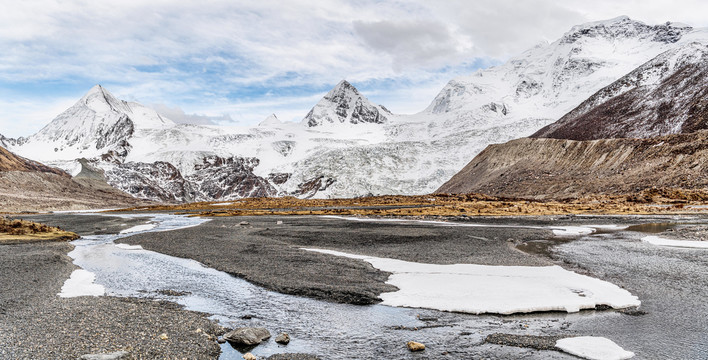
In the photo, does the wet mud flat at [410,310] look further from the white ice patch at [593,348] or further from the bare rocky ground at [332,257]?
the white ice patch at [593,348]

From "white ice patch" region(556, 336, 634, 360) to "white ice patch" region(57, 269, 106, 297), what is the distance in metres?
16.8

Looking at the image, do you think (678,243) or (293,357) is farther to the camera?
(678,243)

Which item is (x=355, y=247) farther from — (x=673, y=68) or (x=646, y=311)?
(x=673, y=68)

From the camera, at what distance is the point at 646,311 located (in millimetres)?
14117

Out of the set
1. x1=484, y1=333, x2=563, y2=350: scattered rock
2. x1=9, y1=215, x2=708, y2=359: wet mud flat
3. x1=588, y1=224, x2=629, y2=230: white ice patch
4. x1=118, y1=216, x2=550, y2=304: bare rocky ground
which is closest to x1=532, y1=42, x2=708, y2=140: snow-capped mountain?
x1=588, y1=224, x2=629, y2=230: white ice patch

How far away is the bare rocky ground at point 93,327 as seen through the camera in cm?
1058

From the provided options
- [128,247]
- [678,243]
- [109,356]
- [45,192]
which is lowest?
[45,192]

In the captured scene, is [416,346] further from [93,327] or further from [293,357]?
[93,327]

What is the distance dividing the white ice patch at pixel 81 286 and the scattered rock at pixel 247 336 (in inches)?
330

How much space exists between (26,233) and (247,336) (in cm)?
3705

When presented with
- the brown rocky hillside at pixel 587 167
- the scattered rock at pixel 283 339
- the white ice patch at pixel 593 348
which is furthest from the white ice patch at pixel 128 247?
the brown rocky hillside at pixel 587 167

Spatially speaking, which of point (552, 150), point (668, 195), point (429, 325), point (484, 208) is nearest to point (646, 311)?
point (429, 325)

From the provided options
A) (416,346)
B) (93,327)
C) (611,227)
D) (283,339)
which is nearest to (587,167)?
(611,227)

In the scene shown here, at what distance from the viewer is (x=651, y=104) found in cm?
13550
